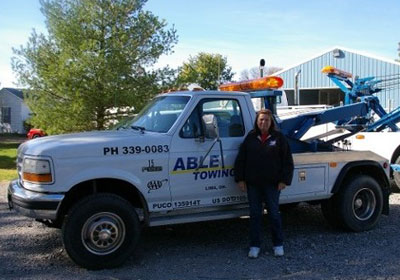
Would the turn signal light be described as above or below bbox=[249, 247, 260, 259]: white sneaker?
above

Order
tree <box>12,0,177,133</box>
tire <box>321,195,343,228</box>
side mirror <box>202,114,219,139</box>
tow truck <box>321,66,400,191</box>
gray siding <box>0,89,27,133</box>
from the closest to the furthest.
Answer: side mirror <box>202,114,219,139</box>
tire <box>321,195,343,228</box>
tow truck <box>321,66,400,191</box>
tree <box>12,0,177,133</box>
gray siding <box>0,89,27,133</box>

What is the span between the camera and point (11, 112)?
45.6 meters

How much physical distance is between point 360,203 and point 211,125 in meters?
3.03

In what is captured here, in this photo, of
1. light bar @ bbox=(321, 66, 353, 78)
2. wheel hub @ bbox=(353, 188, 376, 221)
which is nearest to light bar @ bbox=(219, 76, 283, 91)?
wheel hub @ bbox=(353, 188, 376, 221)

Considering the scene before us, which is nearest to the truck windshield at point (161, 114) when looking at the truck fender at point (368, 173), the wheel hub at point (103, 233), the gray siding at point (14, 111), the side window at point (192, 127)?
the side window at point (192, 127)

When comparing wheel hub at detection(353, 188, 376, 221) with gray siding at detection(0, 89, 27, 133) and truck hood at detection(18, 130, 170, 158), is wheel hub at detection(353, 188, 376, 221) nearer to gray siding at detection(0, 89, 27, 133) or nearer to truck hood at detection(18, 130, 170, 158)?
truck hood at detection(18, 130, 170, 158)

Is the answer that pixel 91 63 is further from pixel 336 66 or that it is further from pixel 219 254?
pixel 336 66

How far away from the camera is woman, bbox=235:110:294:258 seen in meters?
6.08

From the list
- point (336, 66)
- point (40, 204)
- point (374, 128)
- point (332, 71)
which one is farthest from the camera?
point (336, 66)

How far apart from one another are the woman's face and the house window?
4348 cm

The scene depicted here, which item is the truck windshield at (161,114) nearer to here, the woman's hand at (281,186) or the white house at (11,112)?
the woman's hand at (281,186)

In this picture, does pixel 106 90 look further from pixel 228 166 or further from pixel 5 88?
pixel 5 88

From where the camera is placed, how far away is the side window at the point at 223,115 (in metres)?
6.21

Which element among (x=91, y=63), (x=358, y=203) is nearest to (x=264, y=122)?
(x=358, y=203)
